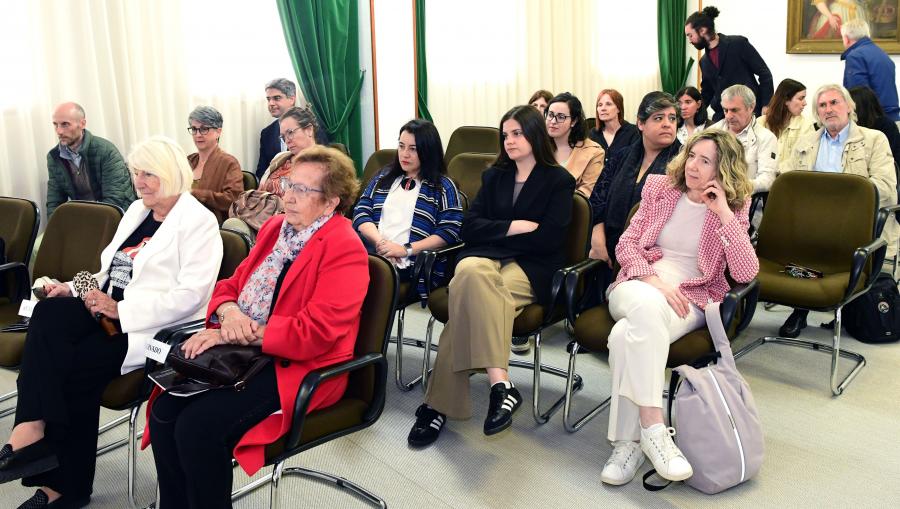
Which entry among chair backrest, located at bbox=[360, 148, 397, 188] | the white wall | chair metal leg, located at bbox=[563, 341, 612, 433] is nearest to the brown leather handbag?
chair backrest, located at bbox=[360, 148, 397, 188]

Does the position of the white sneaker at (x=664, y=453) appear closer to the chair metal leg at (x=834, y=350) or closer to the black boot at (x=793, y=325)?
the chair metal leg at (x=834, y=350)

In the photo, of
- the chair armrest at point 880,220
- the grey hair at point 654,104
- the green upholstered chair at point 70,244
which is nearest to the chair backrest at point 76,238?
the green upholstered chair at point 70,244

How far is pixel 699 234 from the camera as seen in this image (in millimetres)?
2945

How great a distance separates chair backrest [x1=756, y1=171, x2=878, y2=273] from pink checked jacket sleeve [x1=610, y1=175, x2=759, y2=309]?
725 mm

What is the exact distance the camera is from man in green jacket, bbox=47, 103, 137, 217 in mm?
4602

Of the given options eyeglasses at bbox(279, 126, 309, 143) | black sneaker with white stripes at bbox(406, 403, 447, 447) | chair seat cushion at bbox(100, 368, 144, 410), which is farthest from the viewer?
eyeglasses at bbox(279, 126, 309, 143)

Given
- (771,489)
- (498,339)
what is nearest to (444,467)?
(498,339)

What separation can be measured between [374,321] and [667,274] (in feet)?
4.00

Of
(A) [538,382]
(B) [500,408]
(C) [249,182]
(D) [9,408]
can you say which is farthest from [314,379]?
(C) [249,182]

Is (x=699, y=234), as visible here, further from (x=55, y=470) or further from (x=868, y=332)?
(x=55, y=470)

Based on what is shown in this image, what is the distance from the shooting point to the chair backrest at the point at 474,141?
16.6ft

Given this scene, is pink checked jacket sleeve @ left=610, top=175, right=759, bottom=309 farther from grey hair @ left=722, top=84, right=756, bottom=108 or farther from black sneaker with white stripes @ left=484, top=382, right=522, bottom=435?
grey hair @ left=722, top=84, right=756, bottom=108

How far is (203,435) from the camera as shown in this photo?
2.05 meters

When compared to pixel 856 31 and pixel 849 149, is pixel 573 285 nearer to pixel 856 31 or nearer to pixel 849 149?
pixel 849 149
